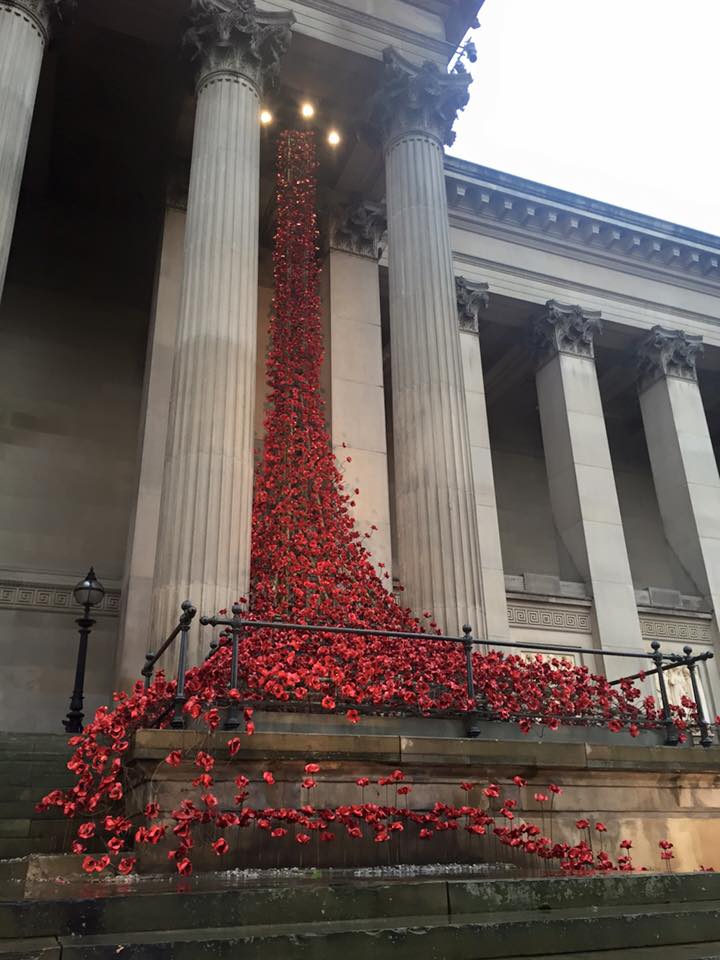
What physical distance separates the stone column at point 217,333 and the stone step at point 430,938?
561 centimetres

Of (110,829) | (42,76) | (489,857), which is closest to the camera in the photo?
(110,829)

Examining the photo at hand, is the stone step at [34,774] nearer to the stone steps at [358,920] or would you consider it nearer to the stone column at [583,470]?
the stone steps at [358,920]

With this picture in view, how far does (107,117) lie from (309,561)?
11408 millimetres

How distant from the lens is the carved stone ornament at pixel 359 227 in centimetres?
1886

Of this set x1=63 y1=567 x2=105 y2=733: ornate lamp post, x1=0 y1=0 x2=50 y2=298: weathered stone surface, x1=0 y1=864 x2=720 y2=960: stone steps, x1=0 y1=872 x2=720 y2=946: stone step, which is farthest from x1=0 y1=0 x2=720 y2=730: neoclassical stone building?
x1=0 y1=864 x2=720 y2=960: stone steps

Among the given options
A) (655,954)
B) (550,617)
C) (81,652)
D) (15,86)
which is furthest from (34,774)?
(550,617)

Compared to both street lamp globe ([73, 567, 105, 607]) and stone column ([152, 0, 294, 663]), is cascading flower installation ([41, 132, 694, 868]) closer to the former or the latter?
stone column ([152, 0, 294, 663])

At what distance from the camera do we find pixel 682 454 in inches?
882

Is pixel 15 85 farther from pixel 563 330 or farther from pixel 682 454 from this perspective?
pixel 682 454

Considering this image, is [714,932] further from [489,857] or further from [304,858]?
[304,858]

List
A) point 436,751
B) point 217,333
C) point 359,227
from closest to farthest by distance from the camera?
point 436,751
point 217,333
point 359,227

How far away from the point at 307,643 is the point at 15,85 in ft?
32.1

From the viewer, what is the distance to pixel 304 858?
7094 mm

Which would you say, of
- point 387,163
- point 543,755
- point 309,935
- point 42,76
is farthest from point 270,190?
point 309,935
